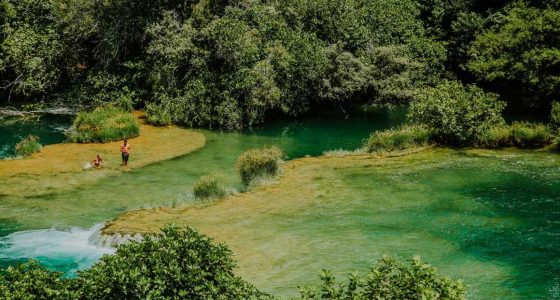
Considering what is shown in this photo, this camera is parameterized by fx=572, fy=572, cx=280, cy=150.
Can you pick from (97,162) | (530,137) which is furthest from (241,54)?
(530,137)

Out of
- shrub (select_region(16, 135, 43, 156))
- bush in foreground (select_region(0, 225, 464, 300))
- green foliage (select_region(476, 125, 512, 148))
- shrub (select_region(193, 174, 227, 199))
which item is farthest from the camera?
green foliage (select_region(476, 125, 512, 148))

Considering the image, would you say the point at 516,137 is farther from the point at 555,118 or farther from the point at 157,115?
the point at 157,115

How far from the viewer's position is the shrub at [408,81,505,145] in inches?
1149

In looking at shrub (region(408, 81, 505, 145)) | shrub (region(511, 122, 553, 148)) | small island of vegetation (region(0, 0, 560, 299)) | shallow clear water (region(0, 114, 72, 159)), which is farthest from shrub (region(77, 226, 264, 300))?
shrub (region(511, 122, 553, 148))

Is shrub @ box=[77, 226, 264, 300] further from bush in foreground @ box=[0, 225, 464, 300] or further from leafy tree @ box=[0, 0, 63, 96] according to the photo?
leafy tree @ box=[0, 0, 63, 96]

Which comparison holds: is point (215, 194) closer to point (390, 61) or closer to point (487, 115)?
point (487, 115)

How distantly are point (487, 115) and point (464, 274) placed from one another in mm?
16656

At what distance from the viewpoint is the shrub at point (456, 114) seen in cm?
2919

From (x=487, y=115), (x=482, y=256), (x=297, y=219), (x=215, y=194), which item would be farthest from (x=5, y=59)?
(x=482, y=256)

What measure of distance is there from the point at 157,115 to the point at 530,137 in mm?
21787

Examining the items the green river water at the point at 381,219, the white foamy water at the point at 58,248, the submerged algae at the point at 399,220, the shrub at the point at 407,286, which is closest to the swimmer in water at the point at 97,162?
the green river water at the point at 381,219

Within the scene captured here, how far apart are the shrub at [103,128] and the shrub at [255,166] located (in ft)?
34.9

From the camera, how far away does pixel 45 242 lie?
60.0 feet

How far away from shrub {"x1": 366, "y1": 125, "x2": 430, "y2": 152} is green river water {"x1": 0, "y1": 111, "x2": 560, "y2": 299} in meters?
1.77
